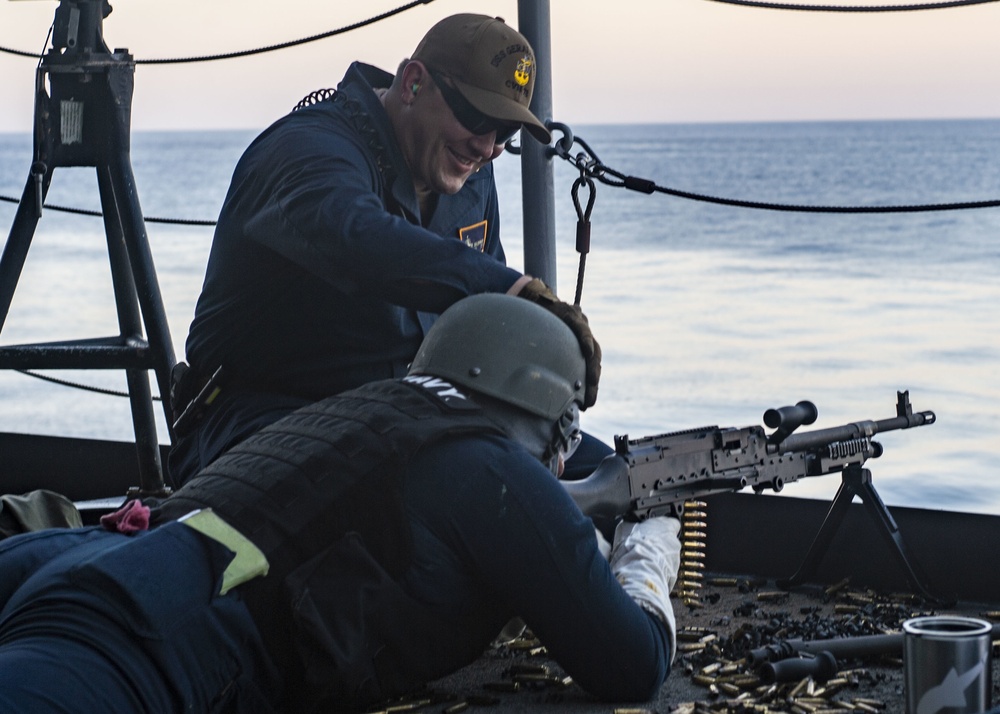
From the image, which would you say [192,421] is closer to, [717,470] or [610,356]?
[717,470]

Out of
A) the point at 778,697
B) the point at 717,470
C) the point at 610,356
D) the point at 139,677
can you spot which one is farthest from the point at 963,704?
the point at 610,356

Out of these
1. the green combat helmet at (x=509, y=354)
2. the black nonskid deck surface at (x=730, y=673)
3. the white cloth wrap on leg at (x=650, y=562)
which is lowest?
the black nonskid deck surface at (x=730, y=673)

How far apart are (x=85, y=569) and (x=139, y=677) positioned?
0.16 meters

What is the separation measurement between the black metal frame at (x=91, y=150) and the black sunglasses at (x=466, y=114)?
1013 mm

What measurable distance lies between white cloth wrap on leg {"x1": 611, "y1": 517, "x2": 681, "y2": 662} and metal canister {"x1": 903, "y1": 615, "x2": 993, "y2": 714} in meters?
0.41

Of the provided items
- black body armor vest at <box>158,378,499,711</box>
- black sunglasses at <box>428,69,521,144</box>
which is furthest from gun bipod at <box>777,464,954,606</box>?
black body armor vest at <box>158,378,499,711</box>

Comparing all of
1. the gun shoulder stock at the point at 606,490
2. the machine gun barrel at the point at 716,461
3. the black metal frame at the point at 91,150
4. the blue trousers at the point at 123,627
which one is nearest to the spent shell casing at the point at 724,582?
the machine gun barrel at the point at 716,461

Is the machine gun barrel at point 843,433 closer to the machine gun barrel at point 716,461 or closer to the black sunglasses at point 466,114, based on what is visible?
the machine gun barrel at point 716,461

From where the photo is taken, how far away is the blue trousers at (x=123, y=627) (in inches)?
66.2

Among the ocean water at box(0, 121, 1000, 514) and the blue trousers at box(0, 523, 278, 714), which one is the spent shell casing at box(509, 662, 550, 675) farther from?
the ocean water at box(0, 121, 1000, 514)

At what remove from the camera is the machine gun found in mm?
2631

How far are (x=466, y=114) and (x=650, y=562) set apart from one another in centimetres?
95

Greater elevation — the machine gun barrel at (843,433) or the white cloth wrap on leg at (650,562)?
the machine gun barrel at (843,433)

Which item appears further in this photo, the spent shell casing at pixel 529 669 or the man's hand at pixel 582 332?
the spent shell casing at pixel 529 669
